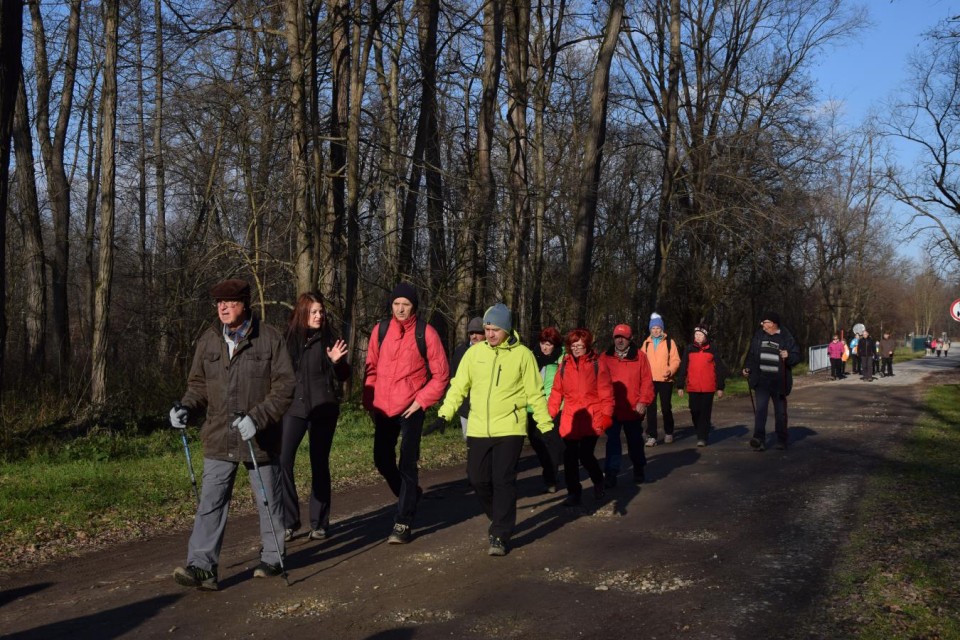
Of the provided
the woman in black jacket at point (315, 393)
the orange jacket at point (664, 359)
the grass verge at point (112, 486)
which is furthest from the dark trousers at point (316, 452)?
the orange jacket at point (664, 359)

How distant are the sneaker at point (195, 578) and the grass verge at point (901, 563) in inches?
146

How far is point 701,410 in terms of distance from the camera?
1397 centimetres

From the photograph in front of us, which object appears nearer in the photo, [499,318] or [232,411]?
[232,411]

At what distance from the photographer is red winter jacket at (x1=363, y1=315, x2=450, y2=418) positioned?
7.82 meters

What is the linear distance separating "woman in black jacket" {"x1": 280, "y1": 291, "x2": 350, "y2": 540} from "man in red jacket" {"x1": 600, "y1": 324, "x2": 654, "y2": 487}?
368 centimetres

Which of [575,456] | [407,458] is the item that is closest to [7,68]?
[407,458]

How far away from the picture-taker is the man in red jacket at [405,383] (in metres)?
7.73

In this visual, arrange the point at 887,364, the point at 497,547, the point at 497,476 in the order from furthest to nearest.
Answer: the point at 887,364 → the point at 497,476 → the point at 497,547

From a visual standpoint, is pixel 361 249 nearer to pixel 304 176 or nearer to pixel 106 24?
pixel 304 176

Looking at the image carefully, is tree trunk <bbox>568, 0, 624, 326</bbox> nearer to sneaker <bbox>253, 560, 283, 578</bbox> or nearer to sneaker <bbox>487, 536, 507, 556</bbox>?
sneaker <bbox>487, 536, 507, 556</bbox>

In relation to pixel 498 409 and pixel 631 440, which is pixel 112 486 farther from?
pixel 631 440

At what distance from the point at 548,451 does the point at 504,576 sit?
374 centimetres

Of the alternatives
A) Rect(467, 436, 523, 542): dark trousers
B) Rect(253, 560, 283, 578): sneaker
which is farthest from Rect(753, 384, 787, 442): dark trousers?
Rect(253, 560, 283, 578): sneaker

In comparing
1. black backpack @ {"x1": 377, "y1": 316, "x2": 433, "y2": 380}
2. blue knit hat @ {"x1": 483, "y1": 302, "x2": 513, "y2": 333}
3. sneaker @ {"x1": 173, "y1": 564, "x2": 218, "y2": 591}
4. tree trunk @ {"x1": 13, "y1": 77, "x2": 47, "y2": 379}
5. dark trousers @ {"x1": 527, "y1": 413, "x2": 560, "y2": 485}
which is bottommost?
sneaker @ {"x1": 173, "y1": 564, "x2": 218, "y2": 591}
